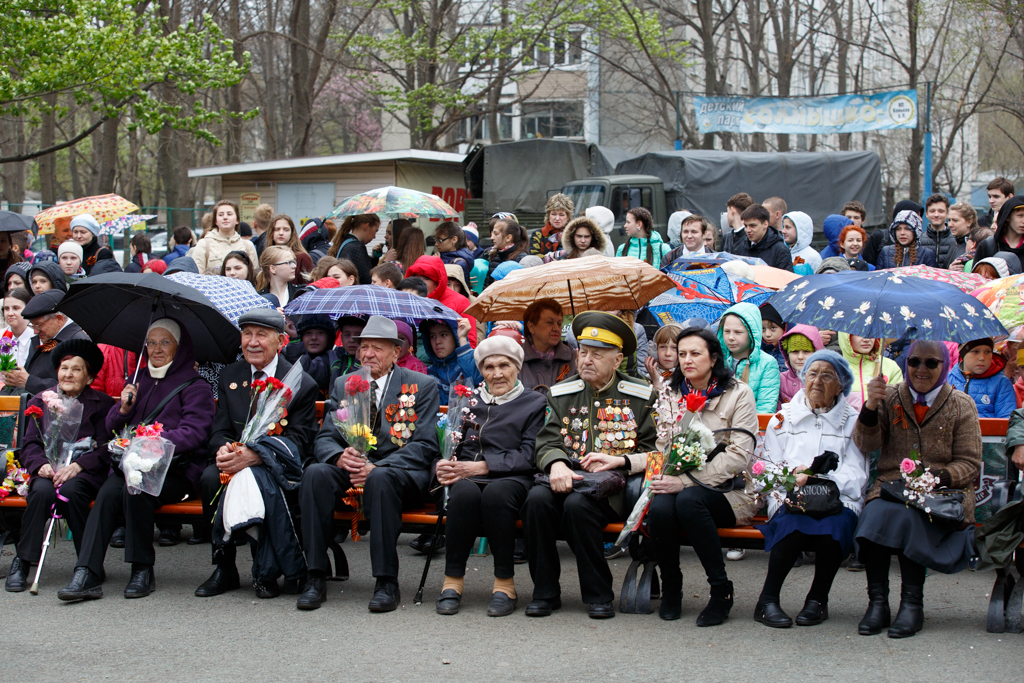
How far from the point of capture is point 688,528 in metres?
5.26

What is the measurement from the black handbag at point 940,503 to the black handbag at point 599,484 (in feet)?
4.45

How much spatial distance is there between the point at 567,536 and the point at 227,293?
2930 millimetres

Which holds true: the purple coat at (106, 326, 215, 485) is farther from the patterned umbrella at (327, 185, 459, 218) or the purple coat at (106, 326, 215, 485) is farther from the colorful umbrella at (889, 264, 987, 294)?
the colorful umbrella at (889, 264, 987, 294)

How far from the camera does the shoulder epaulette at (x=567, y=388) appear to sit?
5727 millimetres

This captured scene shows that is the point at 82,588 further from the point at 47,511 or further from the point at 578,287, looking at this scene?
the point at 578,287

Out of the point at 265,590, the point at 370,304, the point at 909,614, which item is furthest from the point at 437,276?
the point at 909,614

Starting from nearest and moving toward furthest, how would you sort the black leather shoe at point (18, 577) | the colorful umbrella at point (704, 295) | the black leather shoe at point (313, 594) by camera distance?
the black leather shoe at point (313, 594) → the black leather shoe at point (18, 577) → the colorful umbrella at point (704, 295)

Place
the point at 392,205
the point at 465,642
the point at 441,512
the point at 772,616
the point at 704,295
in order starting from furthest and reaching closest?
1. the point at 392,205
2. the point at 704,295
3. the point at 441,512
4. the point at 772,616
5. the point at 465,642

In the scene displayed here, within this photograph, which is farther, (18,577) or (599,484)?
(18,577)

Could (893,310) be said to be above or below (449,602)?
above

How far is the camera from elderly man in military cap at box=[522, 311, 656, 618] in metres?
5.41

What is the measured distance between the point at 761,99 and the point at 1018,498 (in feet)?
58.9

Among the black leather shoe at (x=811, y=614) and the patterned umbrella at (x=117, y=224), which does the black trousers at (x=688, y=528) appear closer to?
the black leather shoe at (x=811, y=614)

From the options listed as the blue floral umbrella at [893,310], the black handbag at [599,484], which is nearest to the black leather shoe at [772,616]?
the black handbag at [599,484]
